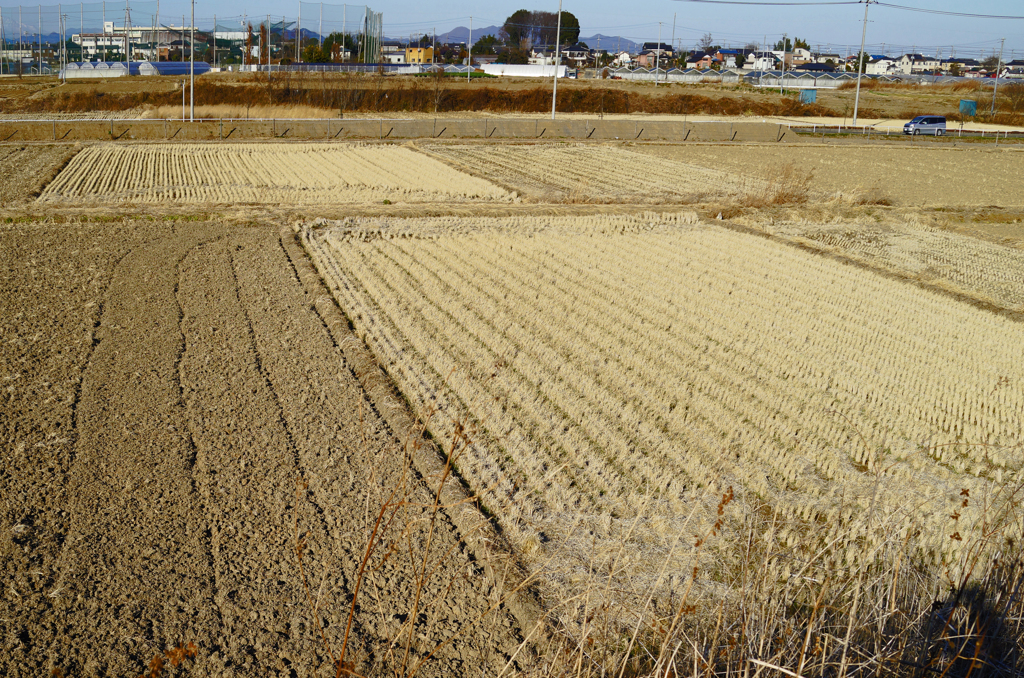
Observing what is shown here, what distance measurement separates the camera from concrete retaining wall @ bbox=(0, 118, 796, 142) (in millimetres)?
30688

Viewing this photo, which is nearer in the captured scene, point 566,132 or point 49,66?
point 566,132

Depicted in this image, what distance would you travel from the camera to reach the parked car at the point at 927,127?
41.1 meters

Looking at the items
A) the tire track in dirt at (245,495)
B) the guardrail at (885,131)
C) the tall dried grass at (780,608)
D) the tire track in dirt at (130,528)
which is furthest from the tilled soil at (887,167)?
the tire track in dirt at (130,528)

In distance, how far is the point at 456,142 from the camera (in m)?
31.9

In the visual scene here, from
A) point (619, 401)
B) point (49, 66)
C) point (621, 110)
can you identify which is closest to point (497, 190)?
point (619, 401)

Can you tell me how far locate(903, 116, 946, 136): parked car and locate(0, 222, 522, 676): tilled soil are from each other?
38615 mm

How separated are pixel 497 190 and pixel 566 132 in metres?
17.4

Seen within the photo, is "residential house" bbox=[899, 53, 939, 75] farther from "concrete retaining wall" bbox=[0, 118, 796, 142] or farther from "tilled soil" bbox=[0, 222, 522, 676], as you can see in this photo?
"tilled soil" bbox=[0, 222, 522, 676]

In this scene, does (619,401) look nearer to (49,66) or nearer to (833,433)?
(833,433)

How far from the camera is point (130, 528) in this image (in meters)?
5.50

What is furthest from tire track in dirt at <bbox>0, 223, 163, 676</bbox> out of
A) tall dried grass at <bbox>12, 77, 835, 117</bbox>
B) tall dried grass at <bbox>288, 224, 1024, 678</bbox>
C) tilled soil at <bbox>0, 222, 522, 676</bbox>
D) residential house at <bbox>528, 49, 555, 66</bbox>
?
residential house at <bbox>528, 49, 555, 66</bbox>

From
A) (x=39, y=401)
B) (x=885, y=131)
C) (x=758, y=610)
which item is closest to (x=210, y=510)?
(x=39, y=401)

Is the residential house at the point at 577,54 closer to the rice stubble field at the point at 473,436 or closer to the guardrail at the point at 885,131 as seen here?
the guardrail at the point at 885,131

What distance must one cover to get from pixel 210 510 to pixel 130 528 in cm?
50
